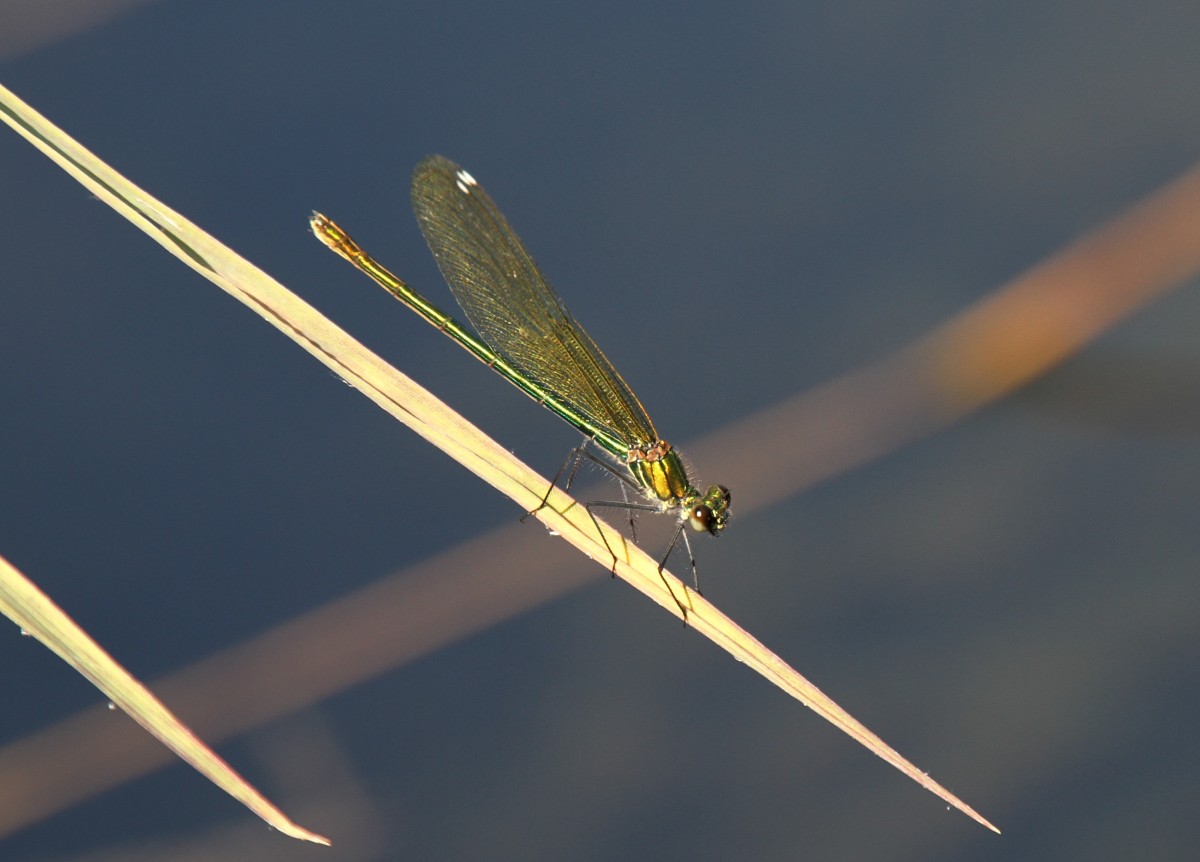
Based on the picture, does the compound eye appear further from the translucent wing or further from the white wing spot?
the white wing spot

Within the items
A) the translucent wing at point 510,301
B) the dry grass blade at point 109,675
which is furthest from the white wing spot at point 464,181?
the dry grass blade at point 109,675

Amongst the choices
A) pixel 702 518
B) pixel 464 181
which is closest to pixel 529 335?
pixel 464 181

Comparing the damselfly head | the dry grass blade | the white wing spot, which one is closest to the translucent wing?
the white wing spot

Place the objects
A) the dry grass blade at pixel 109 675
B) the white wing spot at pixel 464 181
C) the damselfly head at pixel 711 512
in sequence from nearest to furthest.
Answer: the dry grass blade at pixel 109 675, the white wing spot at pixel 464 181, the damselfly head at pixel 711 512

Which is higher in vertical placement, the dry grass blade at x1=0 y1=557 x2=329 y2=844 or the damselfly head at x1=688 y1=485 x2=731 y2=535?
the damselfly head at x1=688 y1=485 x2=731 y2=535

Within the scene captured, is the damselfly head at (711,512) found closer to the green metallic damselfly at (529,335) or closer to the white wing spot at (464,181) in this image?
the green metallic damselfly at (529,335)

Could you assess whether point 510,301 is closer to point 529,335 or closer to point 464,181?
point 529,335

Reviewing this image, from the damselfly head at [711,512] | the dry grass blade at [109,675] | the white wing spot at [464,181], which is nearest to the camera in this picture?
the dry grass blade at [109,675]

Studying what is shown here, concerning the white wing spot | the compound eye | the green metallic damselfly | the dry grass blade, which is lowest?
the dry grass blade
